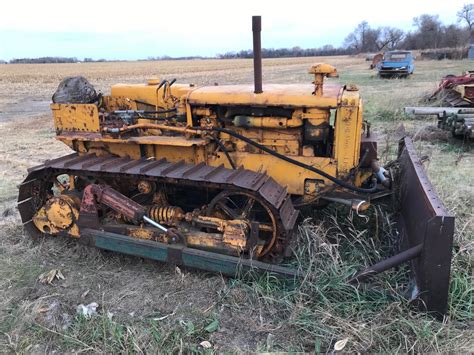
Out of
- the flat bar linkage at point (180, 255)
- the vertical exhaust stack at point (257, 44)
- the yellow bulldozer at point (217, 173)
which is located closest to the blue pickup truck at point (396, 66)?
the yellow bulldozer at point (217, 173)

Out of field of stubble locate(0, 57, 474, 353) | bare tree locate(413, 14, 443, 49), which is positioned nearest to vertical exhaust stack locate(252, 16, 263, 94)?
field of stubble locate(0, 57, 474, 353)

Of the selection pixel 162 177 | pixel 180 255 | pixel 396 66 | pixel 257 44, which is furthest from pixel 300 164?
pixel 396 66

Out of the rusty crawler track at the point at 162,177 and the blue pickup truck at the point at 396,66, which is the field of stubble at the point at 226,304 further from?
Answer: the blue pickup truck at the point at 396,66

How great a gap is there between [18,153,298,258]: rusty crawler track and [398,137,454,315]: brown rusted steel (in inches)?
39.9

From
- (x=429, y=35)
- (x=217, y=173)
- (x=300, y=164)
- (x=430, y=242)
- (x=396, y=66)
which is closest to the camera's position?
(x=430, y=242)

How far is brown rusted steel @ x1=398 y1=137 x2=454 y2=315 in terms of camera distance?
285 centimetres

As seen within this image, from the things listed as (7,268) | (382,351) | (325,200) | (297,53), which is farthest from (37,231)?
(297,53)

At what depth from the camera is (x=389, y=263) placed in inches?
123

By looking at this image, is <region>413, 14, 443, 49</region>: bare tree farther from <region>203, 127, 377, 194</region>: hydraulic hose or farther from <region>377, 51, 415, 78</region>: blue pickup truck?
<region>203, 127, 377, 194</region>: hydraulic hose

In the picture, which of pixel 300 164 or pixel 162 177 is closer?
pixel 162 177

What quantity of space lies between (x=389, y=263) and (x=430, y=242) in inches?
14.3

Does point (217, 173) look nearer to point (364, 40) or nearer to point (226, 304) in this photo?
point (226, 304)

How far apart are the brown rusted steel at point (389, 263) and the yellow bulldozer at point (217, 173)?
0.05m

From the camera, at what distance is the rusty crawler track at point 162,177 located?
3656 millimetres
